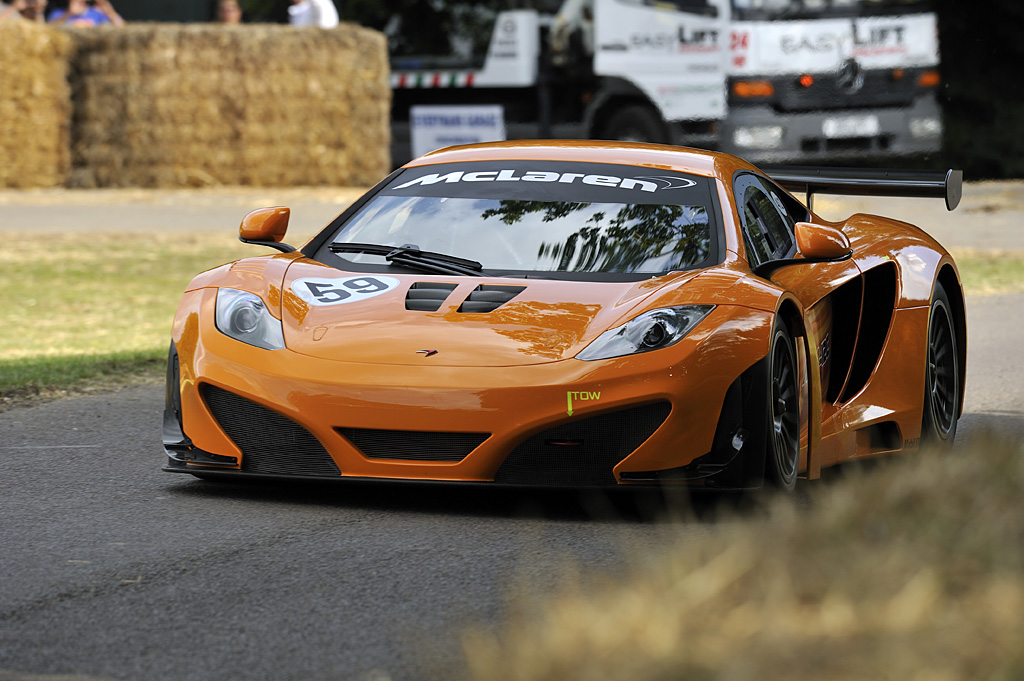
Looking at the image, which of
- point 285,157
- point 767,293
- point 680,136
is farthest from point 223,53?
point 767,293

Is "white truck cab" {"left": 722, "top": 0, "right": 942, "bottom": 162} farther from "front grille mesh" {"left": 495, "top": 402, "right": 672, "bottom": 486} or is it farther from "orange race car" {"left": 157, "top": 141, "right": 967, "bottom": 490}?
"front grille mesh" {"left": 495, "top": 402, "right": 672, "bottom": 486}

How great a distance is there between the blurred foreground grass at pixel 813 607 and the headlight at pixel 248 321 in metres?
1.50

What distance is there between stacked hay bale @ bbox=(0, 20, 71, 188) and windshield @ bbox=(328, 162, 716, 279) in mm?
14794

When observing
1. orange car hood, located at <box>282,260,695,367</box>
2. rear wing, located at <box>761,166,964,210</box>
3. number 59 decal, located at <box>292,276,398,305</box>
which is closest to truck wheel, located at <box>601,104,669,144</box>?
rear wing, located at <box>761,166,964,210</box>

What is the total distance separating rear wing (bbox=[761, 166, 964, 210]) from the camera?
6.88 metres

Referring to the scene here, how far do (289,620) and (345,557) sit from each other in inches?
25.2

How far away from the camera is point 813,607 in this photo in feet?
10.3

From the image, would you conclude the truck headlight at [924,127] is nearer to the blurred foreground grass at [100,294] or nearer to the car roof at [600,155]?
the blurred foreground grass at [100,294]

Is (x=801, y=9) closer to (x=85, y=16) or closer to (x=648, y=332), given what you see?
(x=85, y=16)

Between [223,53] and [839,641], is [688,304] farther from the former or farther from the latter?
[223,53]

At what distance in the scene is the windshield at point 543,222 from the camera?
5.50 meters

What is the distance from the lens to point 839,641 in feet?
9.56

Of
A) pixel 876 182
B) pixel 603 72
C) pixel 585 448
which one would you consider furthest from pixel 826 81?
pixel 585 448

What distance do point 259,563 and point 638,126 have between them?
48.0ft
